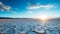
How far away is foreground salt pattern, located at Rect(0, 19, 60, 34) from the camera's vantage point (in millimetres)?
1198

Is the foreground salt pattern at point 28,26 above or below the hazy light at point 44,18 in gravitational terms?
below

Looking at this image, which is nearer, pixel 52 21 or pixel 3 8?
pixel 52 21

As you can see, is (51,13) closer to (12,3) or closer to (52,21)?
(52,21)

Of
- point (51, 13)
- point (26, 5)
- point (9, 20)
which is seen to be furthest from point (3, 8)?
point (51, 13)

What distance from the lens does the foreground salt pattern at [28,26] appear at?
3.93 feet

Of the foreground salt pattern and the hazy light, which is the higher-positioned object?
the hazy light

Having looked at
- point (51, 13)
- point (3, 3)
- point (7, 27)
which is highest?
point (3, 3)

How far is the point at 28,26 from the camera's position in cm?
125

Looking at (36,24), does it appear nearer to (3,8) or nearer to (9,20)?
(9,20)

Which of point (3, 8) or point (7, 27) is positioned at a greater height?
point (3, 8)

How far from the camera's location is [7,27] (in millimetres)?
1264

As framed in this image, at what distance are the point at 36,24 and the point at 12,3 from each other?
392 mm

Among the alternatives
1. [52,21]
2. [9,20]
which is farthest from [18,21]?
[52,21]

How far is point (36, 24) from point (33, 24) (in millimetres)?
36
